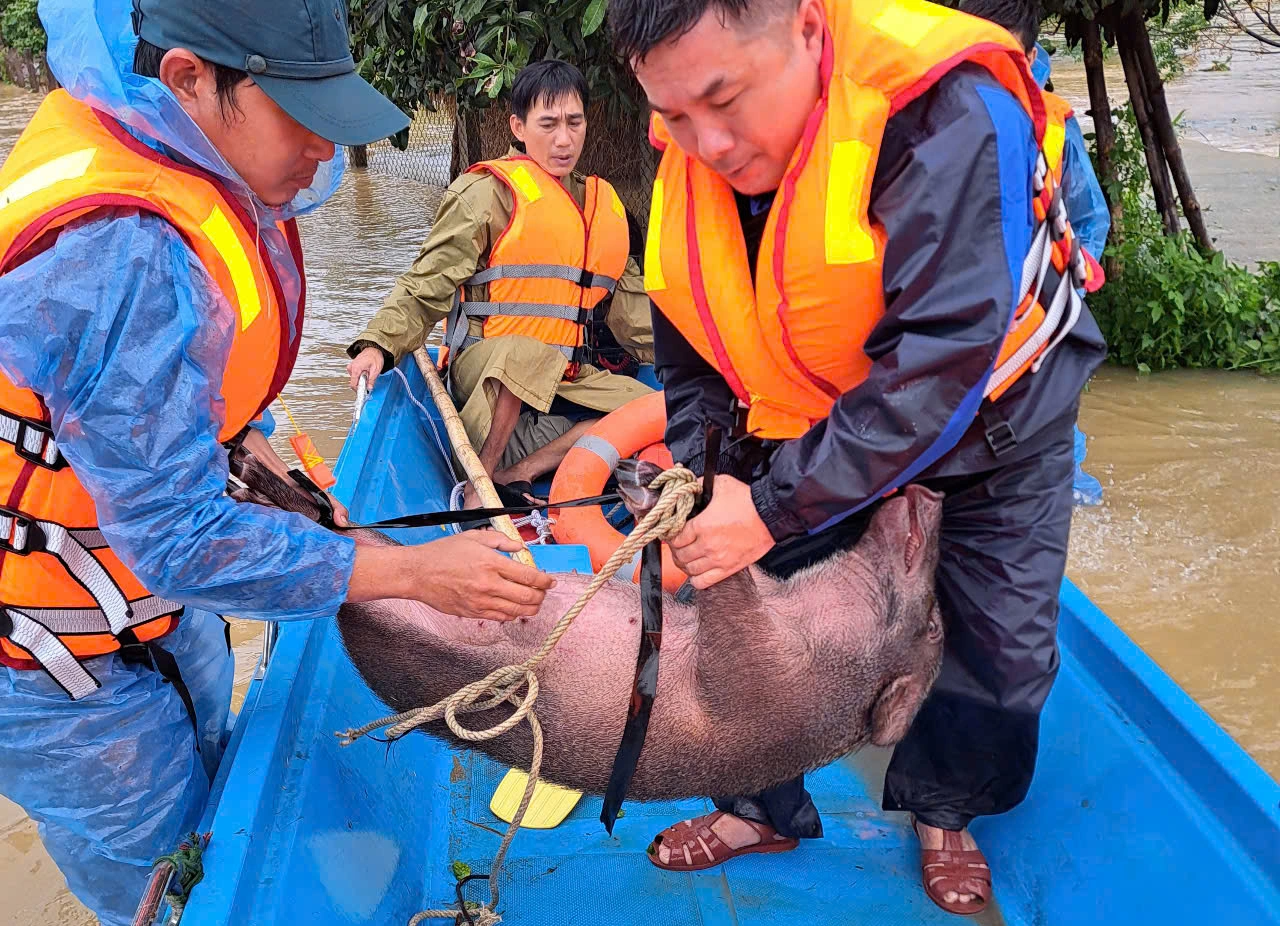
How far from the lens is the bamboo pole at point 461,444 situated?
13.3 ft

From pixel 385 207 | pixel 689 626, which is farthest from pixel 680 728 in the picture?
pixel 385 207

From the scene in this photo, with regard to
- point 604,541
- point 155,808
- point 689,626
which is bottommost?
point 604,541

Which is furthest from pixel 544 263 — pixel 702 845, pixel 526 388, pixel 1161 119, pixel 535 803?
pixel 1161 119

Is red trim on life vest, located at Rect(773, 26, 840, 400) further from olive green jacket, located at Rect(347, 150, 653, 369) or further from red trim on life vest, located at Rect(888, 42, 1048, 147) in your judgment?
olive green jacket, located at Rect(347, 150, 653, 369)

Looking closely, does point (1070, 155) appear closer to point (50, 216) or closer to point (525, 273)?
point (525, 273)

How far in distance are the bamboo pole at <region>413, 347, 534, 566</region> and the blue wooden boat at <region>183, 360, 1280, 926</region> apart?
412 millimetres

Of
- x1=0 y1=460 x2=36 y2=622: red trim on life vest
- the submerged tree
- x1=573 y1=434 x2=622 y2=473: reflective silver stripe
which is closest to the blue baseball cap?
x1=0 y1=460 x2=36 y2=622: red trim on life vest

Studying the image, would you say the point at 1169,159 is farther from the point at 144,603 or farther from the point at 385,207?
the point at 385,207

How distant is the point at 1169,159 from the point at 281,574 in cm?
753

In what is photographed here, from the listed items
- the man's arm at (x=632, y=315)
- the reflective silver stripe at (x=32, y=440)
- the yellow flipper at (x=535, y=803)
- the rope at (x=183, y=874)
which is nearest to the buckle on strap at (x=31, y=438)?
the reflective silver stripe at (x=32, y=440)

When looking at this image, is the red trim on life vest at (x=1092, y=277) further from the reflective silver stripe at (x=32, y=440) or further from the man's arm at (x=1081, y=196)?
the reflective silver stripe at (x=32, y=440)

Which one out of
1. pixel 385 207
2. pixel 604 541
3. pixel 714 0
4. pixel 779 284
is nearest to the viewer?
pixel 714 0

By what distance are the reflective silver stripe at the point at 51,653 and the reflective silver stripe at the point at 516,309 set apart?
3343 millimetres

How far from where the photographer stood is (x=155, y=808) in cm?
243
